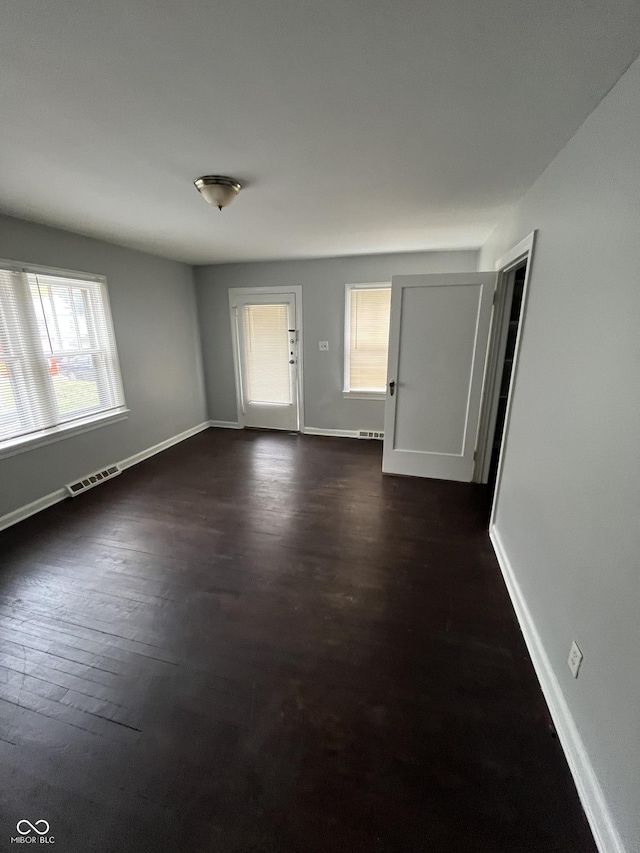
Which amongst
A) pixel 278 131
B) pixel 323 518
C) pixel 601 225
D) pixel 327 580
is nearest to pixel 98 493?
pixel 323 518

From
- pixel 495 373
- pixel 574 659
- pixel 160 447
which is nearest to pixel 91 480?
pixel 160 447

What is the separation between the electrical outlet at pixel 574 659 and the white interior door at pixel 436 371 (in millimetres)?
2165

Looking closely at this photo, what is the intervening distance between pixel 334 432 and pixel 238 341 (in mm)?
1892

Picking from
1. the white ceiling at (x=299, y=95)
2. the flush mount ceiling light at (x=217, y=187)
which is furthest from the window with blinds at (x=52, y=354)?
the flush mount ceiling light at (x=217, y=187)

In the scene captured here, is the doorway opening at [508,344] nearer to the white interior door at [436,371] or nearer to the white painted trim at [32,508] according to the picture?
the white interior door at [436,371]

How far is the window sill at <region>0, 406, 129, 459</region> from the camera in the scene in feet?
8.87

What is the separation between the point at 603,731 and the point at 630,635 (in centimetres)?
37

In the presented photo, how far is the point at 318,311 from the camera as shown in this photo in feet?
14.6

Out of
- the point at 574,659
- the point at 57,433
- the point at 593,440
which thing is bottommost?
the point at 574,659

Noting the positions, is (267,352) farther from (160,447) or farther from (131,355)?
(160,447)

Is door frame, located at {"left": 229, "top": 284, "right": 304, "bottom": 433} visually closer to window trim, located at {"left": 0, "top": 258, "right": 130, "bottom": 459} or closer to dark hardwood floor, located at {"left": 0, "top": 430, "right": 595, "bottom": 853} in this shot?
window trim, located at {"left": 0, "top": 258, "right": 130, "bottom": 459}

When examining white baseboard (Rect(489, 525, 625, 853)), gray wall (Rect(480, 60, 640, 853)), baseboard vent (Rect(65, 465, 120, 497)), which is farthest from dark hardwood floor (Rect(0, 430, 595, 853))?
baseboard vent (Rect(65, 465, 120, 497))

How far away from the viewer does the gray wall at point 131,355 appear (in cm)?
280

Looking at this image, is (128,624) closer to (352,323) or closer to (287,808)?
(287,808)
